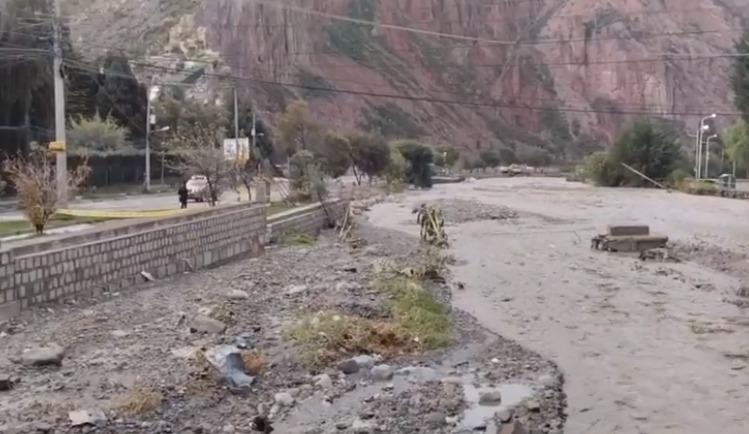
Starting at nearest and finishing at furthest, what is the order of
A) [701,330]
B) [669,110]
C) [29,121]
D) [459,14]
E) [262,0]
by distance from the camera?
[701,330] < [29,121] < [262,0] < [669,110] < [459,14]

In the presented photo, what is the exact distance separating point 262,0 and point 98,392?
101 meters

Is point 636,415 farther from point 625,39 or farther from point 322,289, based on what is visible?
point 625,39

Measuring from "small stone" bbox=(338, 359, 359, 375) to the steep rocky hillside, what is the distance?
3652 inches

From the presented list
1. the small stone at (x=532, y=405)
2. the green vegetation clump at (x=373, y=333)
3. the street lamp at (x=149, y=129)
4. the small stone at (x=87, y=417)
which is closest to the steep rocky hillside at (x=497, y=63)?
the street lamp at (x=149, y=129)

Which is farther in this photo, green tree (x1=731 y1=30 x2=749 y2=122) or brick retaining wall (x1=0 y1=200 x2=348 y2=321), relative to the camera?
green tree (x1=731 y1=30 x2=749 y2=122)

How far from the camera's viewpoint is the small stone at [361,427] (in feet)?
30.4

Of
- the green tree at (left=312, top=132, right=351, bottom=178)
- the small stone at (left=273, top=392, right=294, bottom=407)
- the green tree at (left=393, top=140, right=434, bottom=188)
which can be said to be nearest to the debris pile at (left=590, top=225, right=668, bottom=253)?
the small stone at (left=273, top=392, right=294, bottom=407)

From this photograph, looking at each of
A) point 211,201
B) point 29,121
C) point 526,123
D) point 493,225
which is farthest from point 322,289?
point 526,123

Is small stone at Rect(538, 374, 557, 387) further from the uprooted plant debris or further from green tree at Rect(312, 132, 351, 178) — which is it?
green tree at Rect(312, 132, 351, 178)

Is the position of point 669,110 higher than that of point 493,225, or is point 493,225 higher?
point 669,110

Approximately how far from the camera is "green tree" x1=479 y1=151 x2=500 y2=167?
11119 cm

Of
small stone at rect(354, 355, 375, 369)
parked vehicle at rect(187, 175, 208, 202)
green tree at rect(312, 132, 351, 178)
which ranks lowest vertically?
small stone at rect(354, 355, 375, 369)

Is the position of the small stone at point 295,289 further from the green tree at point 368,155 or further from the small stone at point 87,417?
the green tree at point 368,155

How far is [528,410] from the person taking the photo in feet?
33.8
